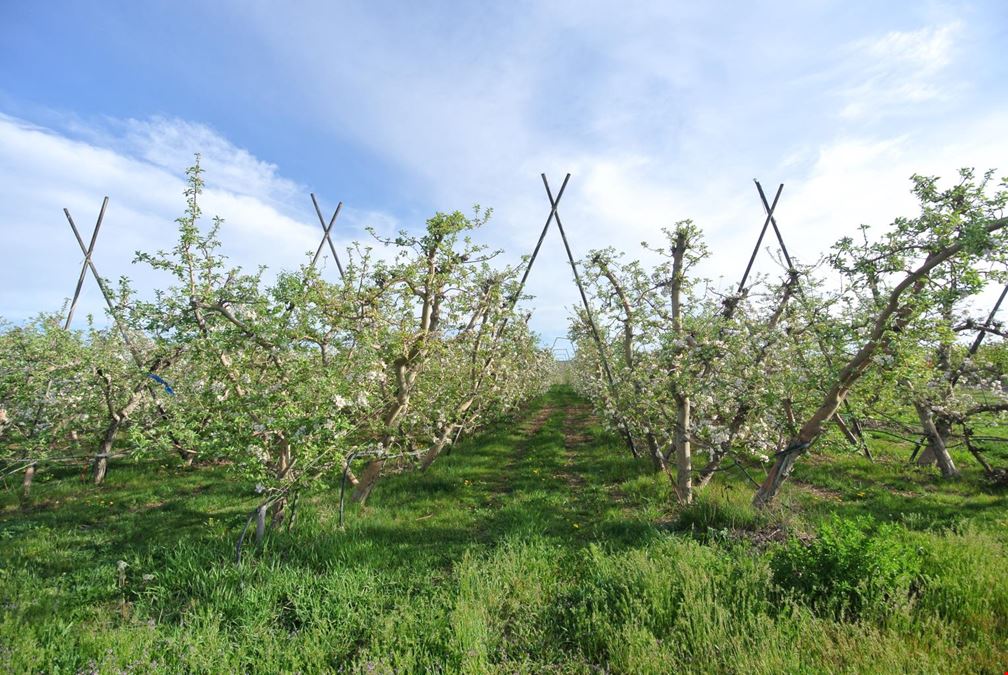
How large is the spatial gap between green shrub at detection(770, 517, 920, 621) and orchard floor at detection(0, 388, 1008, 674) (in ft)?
0.30

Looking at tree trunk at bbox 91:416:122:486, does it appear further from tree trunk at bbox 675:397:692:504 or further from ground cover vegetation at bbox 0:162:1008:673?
tree trunk at bbox 675:397:692:504

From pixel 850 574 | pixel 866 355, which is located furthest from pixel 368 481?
pixel 866 355

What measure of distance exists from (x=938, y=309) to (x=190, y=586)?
948cm

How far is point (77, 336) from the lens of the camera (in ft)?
33.7

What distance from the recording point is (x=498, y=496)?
8484mm

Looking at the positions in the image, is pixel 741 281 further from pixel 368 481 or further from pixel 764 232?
pixel 368 481

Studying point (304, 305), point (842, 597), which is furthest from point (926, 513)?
point (304, 305)

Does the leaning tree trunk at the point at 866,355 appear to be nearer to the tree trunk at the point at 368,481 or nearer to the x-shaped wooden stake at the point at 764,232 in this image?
the x-shaped wooden stake at the point at 764,232

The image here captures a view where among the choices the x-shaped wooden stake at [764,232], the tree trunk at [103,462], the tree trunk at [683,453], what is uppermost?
the x-shaped wooden stake at [764,232]

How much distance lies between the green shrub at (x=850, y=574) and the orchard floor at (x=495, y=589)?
0.09 meters

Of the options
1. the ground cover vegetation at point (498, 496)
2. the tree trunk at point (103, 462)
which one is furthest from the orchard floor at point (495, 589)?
the tree trunk at point (103, 462)

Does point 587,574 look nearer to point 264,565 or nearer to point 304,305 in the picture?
point 264,565

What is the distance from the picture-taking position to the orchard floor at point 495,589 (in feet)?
11.0

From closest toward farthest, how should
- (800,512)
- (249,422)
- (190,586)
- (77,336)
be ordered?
(190,586) → (249,422) → (800,512) → (77,336)
